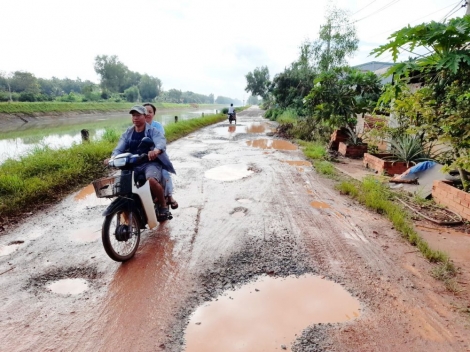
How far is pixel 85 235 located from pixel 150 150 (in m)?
1.39

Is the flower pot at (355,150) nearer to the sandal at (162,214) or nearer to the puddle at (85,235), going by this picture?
the sandal at (162,214)

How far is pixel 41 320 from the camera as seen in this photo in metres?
2.28

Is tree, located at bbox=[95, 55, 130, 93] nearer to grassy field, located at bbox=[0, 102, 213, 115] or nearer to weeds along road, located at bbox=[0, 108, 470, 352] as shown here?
grassy field, located at bbox=[0, 102, 213, 115]

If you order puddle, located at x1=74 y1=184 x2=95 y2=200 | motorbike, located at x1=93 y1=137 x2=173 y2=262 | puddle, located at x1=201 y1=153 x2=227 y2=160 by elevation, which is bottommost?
puddle, located at x1=74 y1=184 x2=95 y2=200

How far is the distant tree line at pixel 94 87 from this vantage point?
1953 inches

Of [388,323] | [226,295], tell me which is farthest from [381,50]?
[226,295]

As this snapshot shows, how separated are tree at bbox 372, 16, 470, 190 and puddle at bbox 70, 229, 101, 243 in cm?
498

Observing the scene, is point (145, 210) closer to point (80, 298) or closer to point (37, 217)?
point (80, 298)

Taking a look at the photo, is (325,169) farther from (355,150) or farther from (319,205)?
(355,150)

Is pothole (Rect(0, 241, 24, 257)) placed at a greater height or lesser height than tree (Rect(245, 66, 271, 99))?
lesser

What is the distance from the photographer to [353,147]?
8.93 m

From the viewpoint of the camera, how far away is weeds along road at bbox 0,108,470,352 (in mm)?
2117

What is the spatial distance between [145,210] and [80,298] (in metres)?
1.11

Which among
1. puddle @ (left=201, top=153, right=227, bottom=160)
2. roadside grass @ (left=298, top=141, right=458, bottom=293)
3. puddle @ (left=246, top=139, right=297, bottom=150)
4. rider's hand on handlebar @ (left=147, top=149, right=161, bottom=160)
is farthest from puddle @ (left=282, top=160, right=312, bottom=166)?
rider's hand on handlebar @ (left=147, top=149, right=161, bottom=160)
